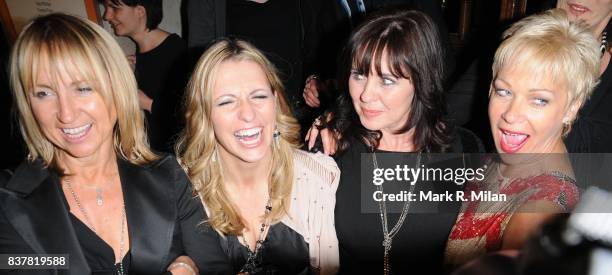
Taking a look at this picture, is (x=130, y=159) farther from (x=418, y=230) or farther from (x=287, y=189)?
(x=418, y=230)

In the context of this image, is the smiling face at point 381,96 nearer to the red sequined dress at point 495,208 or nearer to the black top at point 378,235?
the black top at point 378,235

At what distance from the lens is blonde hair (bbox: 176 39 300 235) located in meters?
1.88

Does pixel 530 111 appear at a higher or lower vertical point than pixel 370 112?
higher

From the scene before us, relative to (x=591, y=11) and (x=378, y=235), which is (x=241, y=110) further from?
(x=591, y=11)

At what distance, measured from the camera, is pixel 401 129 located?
6.82 ft

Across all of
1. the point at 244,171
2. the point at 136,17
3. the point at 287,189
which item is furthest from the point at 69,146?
the point at 136,17

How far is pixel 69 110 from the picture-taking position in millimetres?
1532

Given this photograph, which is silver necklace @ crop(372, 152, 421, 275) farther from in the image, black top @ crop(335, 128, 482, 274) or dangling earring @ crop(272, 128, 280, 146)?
dangling earring @ crop(272, 128, 280, 146)

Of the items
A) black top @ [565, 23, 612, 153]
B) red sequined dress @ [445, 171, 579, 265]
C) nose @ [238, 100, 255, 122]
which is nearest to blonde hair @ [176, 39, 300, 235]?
nose @ [238, 100, 255, 122]

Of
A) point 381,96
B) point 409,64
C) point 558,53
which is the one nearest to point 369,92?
point 381,96

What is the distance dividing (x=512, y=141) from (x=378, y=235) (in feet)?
2.30

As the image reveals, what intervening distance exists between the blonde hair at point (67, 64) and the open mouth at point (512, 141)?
1.47 meters

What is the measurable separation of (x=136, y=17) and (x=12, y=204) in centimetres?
205

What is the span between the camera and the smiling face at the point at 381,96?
6.24 feet
